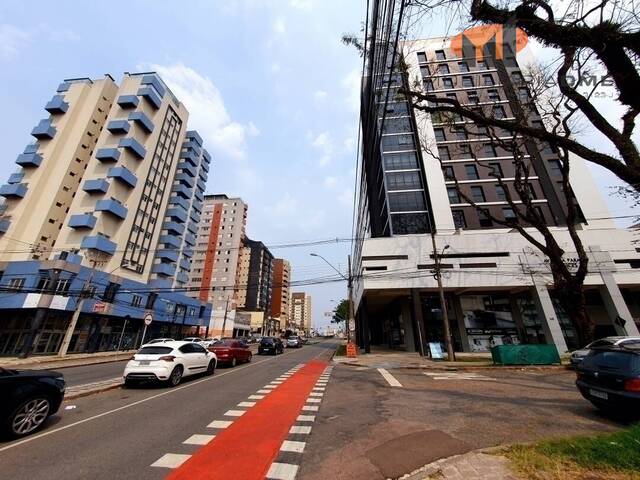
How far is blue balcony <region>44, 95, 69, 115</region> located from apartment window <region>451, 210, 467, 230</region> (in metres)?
57.1

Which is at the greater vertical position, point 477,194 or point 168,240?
point 477,194

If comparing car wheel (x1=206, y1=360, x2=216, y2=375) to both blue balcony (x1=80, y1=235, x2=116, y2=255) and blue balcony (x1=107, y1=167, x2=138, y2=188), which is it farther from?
blue balcony (x1=107, y1=167, x2=138, y2=188)

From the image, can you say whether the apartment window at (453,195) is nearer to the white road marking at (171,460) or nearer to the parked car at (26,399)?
the white road marking at (171,460)

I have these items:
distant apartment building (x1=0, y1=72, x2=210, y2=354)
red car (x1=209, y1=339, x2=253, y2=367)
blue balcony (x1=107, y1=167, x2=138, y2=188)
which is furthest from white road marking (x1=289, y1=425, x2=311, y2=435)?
blue balcony (x1=107, y1=167, x2=138, y2=188)

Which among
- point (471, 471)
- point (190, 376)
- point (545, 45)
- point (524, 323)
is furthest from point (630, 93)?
point (524, 323)

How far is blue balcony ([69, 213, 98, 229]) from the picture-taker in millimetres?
36719

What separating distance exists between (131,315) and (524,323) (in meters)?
44.7

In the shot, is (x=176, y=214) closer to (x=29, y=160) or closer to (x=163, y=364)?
(x=29, y=160)

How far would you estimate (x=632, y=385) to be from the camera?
599cm

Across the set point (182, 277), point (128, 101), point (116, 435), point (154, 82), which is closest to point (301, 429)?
point (116, 435)

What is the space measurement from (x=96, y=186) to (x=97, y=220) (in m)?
4.85

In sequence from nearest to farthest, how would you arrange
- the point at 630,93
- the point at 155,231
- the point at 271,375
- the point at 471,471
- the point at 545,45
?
the point at 471,471 < the point at 630,93 < the point at 545,45 < the point at 271,375 < the point at 155,231

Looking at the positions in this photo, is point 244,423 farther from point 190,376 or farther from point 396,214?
point 396,214

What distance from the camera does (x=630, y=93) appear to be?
5.54 meters
